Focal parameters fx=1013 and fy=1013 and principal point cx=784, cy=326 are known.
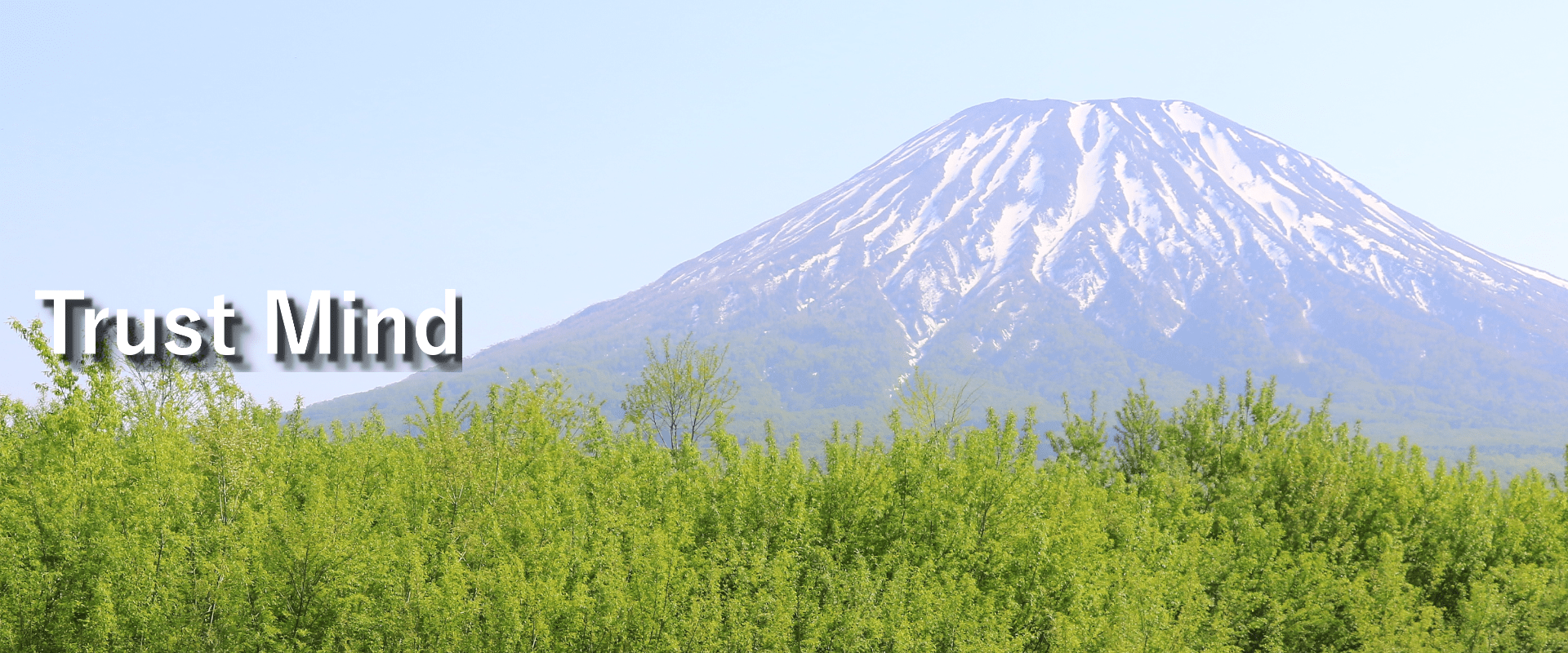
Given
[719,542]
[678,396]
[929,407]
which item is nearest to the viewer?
[719,542]

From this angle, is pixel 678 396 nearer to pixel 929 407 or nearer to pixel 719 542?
pixel 929 407

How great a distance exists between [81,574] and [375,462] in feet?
28.8

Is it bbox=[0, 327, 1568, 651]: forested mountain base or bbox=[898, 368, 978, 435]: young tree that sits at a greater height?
bbox=[898, 368, 978, 435]: young tree

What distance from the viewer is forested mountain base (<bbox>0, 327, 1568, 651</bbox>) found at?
1706cm

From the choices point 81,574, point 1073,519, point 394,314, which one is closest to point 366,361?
point 394,314

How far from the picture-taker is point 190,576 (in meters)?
17.2

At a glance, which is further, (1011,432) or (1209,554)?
(1011,432)

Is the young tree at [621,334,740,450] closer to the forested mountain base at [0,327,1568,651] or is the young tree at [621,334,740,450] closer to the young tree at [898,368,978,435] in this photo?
the young tree at [898,368,978,435]

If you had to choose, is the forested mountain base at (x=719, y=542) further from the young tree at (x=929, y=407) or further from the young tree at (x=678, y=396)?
the young tree at (x=678, y=396)

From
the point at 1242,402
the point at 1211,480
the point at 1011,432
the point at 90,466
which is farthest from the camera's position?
the point at 1242,402

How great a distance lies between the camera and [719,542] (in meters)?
20.3

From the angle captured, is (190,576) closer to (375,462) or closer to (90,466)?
(90,466)

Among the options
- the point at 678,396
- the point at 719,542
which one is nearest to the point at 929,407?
the point at 719,542

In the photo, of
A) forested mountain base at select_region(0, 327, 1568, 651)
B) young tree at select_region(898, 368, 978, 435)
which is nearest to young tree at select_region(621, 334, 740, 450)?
young tree at select_region(898, 368, 978, 435)
